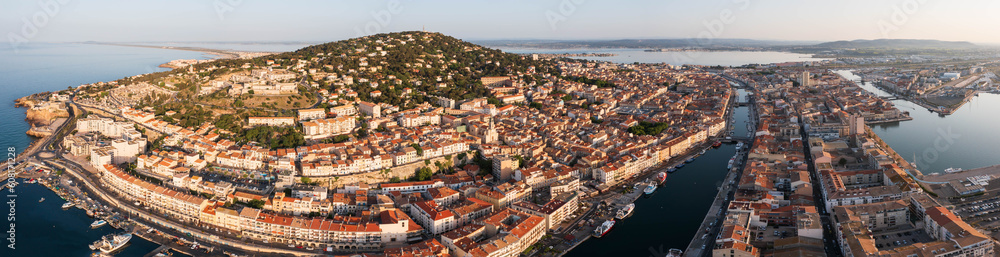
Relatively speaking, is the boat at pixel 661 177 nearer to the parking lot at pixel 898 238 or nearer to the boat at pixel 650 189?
the boat at pixel 650 189

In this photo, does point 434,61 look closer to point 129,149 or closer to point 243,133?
point 243,133

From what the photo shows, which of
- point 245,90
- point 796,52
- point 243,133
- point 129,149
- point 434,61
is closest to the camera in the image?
point 129,149

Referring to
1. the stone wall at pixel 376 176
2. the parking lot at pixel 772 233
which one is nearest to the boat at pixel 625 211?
the parking lot at pixel 772 233

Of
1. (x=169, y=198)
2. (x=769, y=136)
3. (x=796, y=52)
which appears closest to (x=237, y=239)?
(x=169, y=198)

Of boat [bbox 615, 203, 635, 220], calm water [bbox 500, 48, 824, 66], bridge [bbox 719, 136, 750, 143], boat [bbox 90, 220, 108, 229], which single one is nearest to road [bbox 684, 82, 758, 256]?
boat [bbox 615, 203, 635, 220]

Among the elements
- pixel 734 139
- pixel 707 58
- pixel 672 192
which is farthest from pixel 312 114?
pixel 707 58

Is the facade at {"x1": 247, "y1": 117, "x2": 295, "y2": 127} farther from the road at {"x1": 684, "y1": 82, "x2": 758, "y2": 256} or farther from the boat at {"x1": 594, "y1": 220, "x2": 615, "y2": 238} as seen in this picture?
the road at {"x1": 684, "y1": 82, "x2": 758, "y2": 256}

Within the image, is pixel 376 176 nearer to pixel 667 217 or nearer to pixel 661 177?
pixel 667 217
